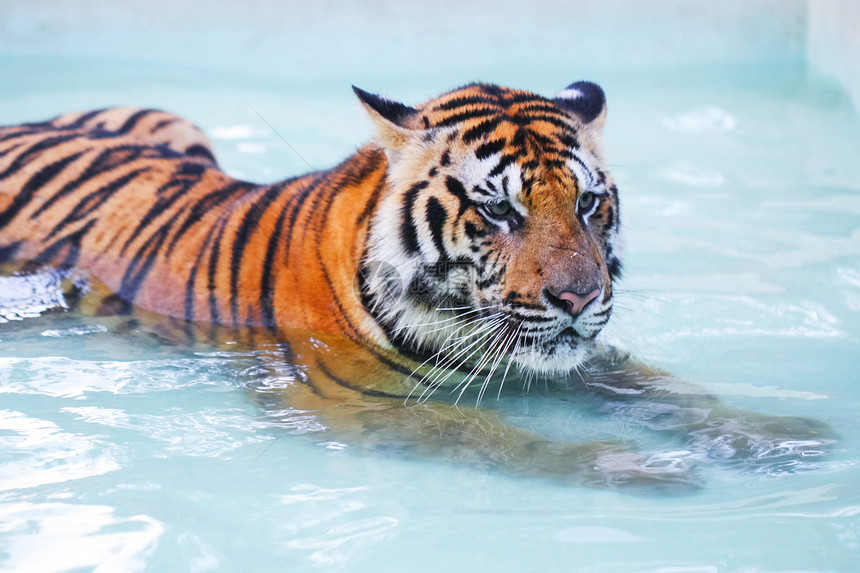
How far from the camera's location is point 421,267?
80.0 inches

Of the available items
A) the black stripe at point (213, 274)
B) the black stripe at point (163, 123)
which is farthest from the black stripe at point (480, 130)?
the black stripe at point (163, 123)

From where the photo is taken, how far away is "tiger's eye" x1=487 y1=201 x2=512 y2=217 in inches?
76.0

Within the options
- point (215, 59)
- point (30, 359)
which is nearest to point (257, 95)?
point (215, 59)

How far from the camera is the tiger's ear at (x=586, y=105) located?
2189mm

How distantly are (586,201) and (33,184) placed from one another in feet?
5.79

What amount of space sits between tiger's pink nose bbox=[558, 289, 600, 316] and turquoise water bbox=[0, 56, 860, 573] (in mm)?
330

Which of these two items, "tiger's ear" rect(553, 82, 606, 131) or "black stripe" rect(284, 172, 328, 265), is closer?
"tiger's ear" rect(553, 82, 606, 131)

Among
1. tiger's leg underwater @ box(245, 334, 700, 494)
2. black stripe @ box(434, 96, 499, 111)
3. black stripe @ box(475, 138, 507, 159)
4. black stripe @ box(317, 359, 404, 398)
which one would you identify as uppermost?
black stripe @ box(434, 96, 499, 111)

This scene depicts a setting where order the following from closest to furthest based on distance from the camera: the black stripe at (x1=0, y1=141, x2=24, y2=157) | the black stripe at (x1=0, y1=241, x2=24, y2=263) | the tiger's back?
the tiger's back < the black stripe at (x1=0, y1=241, x2=24, y2=263) < the black stripe at (x1=0, y1=141, x2=24, y2=157)

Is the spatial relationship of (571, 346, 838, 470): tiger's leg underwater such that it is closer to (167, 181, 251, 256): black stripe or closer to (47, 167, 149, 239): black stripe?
(167, 181, 251, 256): black stripe

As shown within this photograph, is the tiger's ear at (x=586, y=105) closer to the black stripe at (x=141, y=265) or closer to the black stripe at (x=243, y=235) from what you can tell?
the black stripe at (x=243, y=235)

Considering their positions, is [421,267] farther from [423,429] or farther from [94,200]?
[94,200]

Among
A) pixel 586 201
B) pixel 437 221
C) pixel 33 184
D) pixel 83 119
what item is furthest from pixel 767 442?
pixel 83 119

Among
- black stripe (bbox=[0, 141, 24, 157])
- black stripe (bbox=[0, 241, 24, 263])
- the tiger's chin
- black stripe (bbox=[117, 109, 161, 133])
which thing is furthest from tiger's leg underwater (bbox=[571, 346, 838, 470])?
black stripe (bbox=[117, 109, 161, 133])
